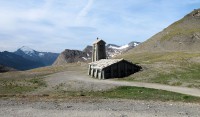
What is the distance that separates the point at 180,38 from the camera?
155 m

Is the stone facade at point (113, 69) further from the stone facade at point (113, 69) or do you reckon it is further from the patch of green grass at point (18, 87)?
the patch of green grass at point (18, 87)

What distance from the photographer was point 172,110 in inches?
1099

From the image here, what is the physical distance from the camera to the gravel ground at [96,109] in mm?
25781

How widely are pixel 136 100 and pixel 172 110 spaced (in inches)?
256

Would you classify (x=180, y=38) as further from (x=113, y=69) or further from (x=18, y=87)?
(x=18, y=87)

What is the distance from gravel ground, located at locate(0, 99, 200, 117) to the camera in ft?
84.6

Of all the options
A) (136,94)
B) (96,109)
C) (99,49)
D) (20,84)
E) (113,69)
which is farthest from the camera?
(99,49)

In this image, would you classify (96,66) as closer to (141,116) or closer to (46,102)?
(46,102)

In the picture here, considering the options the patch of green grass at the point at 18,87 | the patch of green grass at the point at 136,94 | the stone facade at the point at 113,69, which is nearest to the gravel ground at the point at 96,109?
the patch of green grass at the point at 136,94

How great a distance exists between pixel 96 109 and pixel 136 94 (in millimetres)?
12529

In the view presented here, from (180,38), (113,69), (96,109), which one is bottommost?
(96,109)

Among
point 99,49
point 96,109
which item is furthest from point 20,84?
point 96,109

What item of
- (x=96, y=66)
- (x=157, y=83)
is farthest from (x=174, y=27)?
(x=157, y=83)

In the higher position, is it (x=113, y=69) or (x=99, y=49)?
(x=99, y=49)
